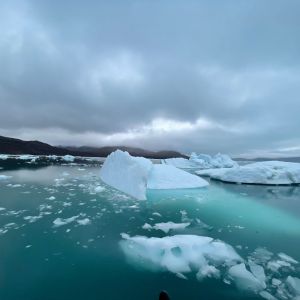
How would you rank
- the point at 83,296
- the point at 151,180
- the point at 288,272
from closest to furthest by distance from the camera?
the point at 83,296
the point at 288,272
the point at 151,180

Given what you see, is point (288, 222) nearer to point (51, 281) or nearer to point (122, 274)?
point (122, 274)

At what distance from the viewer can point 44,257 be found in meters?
4.37

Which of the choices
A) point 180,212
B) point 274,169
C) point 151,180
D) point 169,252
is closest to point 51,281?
point 169,252

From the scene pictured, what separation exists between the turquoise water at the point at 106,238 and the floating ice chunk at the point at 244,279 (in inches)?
8.5

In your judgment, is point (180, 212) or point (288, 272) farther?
point (180, 212)

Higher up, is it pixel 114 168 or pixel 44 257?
pixel 114 168

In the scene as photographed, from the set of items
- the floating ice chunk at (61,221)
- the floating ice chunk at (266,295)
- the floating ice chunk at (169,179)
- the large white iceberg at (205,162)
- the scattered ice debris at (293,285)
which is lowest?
the floating ice chunk at (266,295)

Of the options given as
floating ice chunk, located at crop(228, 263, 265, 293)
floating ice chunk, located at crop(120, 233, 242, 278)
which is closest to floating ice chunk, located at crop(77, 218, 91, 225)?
floating ice chunk, located at crop(120, 233, 242, 278)

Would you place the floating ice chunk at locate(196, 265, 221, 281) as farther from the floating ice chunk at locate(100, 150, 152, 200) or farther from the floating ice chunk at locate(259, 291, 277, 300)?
the floating ice chunk at locate(100, 150, 152, 200)

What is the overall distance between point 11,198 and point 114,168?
19.3 feet

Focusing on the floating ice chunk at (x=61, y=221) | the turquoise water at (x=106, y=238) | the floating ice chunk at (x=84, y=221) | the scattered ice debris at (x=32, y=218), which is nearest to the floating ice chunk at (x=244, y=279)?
the turquoise water at (x=106, y=238)

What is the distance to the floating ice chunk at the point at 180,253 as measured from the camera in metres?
4.19

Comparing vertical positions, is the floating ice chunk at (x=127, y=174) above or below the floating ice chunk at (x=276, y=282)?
above

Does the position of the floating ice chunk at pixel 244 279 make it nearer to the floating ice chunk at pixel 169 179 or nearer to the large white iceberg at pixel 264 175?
the floating ice chunk at pixel 169 179
